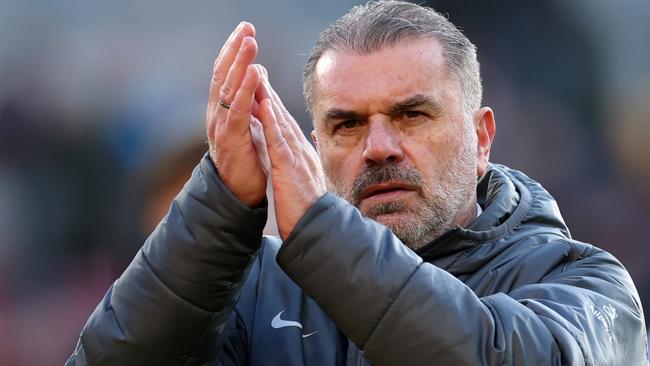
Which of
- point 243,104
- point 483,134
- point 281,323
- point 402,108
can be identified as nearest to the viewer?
point 243,104

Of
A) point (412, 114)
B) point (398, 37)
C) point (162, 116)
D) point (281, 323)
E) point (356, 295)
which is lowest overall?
point (162, 116)

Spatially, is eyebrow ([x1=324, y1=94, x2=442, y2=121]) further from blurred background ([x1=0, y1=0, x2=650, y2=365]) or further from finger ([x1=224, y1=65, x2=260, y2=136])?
blurred background ([x1=0, y1=0, x2=650, y2=365])

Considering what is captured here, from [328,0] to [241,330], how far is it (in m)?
3.00

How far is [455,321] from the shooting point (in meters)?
1.48

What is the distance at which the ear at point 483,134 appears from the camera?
2320mm

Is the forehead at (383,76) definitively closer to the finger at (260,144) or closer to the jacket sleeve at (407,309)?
the finger at (260,144)

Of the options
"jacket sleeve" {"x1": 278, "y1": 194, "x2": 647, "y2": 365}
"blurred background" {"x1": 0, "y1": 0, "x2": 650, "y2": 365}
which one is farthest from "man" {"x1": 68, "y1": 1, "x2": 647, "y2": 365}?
"blurred background" {"x1": 0, "y1": 0, "x2": 650, "y2": 365}

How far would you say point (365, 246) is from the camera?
1.53 metres

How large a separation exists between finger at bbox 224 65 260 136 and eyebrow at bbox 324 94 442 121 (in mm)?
464

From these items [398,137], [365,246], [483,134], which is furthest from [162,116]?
[365,246]

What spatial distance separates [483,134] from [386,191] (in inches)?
17.3

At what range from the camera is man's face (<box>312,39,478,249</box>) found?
202cm

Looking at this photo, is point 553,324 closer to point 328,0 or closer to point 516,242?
point 516,242

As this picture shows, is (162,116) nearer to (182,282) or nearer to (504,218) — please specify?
(504,218)
